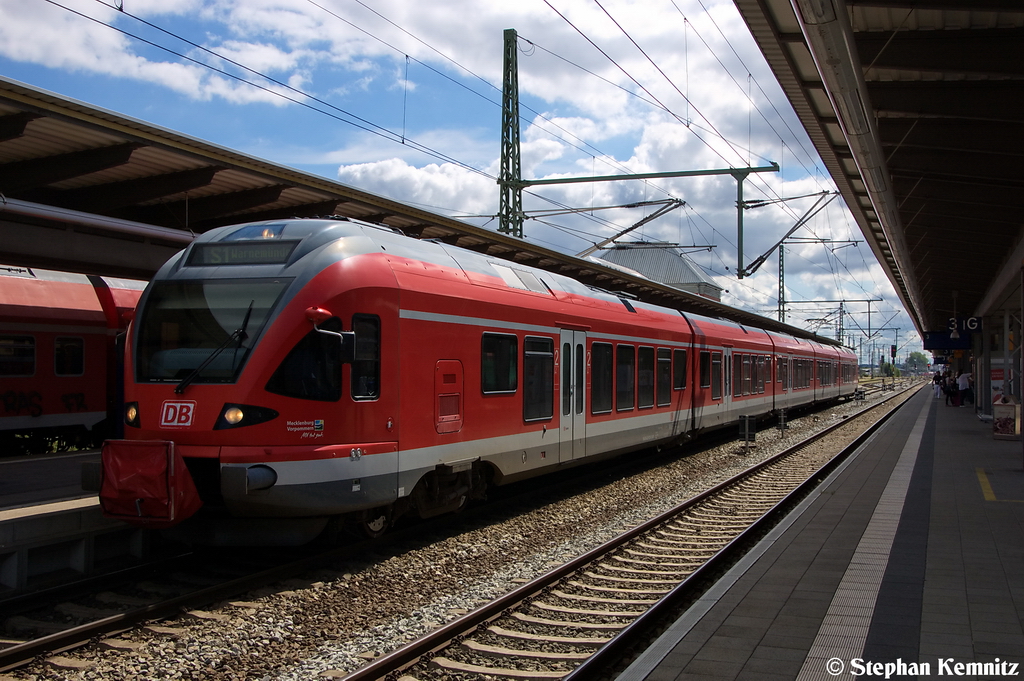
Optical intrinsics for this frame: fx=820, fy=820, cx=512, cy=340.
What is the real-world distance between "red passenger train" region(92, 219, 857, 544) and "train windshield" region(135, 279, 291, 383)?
13mm

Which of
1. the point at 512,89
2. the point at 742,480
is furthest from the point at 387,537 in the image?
the point at 512,89

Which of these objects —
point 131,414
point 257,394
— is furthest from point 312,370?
point 131,414

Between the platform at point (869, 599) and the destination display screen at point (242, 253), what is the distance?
4.80m

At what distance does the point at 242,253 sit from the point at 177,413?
1637mm

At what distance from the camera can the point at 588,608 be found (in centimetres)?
702

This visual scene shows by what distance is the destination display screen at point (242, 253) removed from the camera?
7.75 metres

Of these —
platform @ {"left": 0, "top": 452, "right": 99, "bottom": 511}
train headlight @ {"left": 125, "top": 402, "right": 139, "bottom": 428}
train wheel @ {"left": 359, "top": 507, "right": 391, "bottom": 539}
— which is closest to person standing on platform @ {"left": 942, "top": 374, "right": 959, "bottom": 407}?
train wheel @ {"left": 359, "top": 507, "right": 391, "bottom": 539}

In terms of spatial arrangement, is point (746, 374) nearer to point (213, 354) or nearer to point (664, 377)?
point (664, 377)

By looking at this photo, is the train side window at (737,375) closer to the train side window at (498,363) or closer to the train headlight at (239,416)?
the train side window at (498,363)

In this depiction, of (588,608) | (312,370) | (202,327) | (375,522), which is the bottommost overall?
(588,608)

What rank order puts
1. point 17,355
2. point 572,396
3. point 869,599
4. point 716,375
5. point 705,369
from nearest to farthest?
point 869,599 → point 572,396 → point 17,355 → point 705,369 → point 716,375

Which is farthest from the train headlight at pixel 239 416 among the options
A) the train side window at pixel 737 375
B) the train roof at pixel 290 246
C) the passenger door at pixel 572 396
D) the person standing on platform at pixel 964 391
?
the person standing on platform at pixel 964 391

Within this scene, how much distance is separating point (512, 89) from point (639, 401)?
25.6 ft

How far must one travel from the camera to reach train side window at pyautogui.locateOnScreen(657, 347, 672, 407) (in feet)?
50.1
